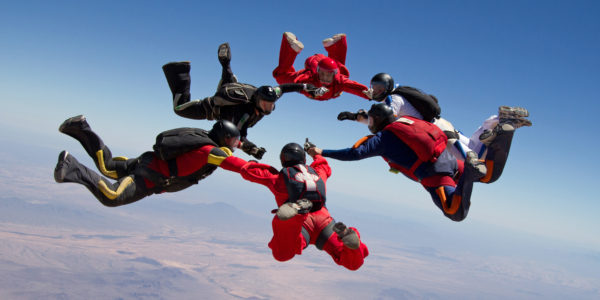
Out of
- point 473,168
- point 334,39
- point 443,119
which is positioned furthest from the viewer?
point 334,39

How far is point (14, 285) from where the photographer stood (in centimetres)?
13925

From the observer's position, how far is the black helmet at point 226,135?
17.9ft

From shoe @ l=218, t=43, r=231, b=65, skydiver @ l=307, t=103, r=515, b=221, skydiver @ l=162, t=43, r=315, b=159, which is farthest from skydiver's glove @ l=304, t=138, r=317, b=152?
shoe @ l=218, t=43, r=231, b=65

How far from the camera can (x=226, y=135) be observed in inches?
215

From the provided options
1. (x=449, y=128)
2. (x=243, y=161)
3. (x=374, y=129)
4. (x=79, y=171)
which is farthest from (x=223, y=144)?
(x=449, y=128)

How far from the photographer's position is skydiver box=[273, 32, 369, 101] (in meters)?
7.61

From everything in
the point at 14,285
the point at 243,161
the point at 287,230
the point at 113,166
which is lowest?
the point at 14,285

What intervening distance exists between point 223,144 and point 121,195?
1.60 meters

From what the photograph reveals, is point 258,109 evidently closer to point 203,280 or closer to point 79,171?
point 79,171

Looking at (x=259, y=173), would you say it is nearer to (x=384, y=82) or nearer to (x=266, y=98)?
(x=266, y=98)

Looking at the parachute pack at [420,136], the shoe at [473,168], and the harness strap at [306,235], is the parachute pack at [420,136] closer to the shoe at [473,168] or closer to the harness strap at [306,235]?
the shoe at [473,168]

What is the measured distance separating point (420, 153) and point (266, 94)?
103 inches

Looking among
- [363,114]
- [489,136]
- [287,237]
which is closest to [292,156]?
[287,237]

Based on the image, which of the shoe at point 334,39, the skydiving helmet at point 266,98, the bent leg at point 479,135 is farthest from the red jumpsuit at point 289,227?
the shoe at point 334,39
